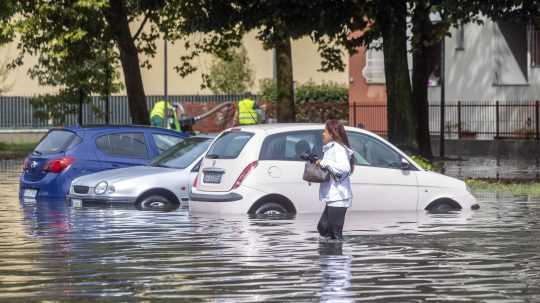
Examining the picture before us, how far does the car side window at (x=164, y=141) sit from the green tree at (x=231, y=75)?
155 ft

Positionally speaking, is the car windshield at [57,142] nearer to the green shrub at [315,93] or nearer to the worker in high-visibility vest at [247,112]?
the worker in high-visibility vest at [247,112]

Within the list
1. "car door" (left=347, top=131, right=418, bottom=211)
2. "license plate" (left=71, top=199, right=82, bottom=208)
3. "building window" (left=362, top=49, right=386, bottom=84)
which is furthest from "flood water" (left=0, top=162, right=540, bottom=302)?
"building window" (left=362, top=49, right=386, bottom=84)

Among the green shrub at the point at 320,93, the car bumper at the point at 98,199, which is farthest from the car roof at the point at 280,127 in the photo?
the green shrub at the point at 320,93

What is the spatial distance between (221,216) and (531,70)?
30388mm

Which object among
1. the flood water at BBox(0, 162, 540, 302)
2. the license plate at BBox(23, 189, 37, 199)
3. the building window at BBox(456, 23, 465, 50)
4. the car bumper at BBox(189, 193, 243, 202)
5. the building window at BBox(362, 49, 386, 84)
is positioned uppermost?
the building window at BBox(456, 23, 465, 50)

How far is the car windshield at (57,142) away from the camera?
23.5 meters

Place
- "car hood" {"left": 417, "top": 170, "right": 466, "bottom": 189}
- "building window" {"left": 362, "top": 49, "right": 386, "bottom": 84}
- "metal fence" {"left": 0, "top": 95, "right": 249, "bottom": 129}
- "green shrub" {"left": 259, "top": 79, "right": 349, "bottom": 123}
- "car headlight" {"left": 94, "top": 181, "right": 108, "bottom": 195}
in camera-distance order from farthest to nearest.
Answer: "metal fence" {"left": 0, "top": 95, "right": 249, "bottom": 129}, "green shrub" {"left": 259, "top": 79, "right": 349, "bottom": 123}, "building window" {"left": 362, "top": 49, "right": 386, "bottom": 84}, "car headlight" {"left": 94, "top": 181, "right": 108, "bottom": 195}, "car hood" {"left": 417, "top": 170, "right": 466, "bottom": 189}

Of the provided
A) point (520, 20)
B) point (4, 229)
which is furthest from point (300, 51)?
point (4, 229)

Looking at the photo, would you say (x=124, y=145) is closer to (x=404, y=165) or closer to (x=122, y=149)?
(x=122, y=149)

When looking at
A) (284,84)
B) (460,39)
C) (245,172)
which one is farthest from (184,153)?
(460,39)

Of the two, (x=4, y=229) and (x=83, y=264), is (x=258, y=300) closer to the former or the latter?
(x=83, y=264)

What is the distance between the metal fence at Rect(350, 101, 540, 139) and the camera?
46.9 metres

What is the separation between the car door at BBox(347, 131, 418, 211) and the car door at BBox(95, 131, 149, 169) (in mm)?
4933

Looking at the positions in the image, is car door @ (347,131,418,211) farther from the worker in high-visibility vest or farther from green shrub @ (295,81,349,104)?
green shrub @ (295,81,349,104)
